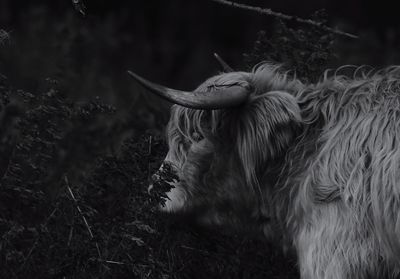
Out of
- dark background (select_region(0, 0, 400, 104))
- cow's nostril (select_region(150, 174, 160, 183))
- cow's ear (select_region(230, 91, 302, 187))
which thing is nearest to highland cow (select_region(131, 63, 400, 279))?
cow's ear (select_region(230, 91, 302, 187))

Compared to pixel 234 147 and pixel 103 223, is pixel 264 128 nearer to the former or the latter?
pixel 234 147

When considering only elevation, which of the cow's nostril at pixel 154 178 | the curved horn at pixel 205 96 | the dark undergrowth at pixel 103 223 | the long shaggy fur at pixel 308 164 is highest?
the curved horn at pixel 205 96

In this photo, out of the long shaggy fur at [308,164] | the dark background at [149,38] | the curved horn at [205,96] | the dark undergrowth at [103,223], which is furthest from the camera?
the dark background at [149,38]

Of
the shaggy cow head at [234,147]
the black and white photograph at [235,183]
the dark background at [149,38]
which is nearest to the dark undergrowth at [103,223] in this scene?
the black and white photograph at [235,183]

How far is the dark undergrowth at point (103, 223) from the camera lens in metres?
5.65

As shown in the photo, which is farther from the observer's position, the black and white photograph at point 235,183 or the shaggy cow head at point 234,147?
the shaggy cow head at point 234,147

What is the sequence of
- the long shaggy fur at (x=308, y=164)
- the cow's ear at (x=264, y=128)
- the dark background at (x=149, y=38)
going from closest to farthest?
the long shaggy fur at (x=308, y=164) → the cow's ear at (x=264, y=128) → the dark background at (x=149, y=38)

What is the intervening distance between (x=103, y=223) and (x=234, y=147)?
2.55ft

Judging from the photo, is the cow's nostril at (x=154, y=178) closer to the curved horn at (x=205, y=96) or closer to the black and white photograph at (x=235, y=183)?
the black and white photograph at (x=235, y=183)

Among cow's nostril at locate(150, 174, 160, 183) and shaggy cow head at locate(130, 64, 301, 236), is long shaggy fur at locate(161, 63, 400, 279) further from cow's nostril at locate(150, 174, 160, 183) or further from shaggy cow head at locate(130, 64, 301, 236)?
cow's nostril at locate(150, 174, 160, 183)

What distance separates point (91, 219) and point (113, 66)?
Result: 974cm

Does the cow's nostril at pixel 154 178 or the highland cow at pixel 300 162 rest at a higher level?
the highland cow at pixel 300 162

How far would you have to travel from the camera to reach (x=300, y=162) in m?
5.75

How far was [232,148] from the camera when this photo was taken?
596cm
